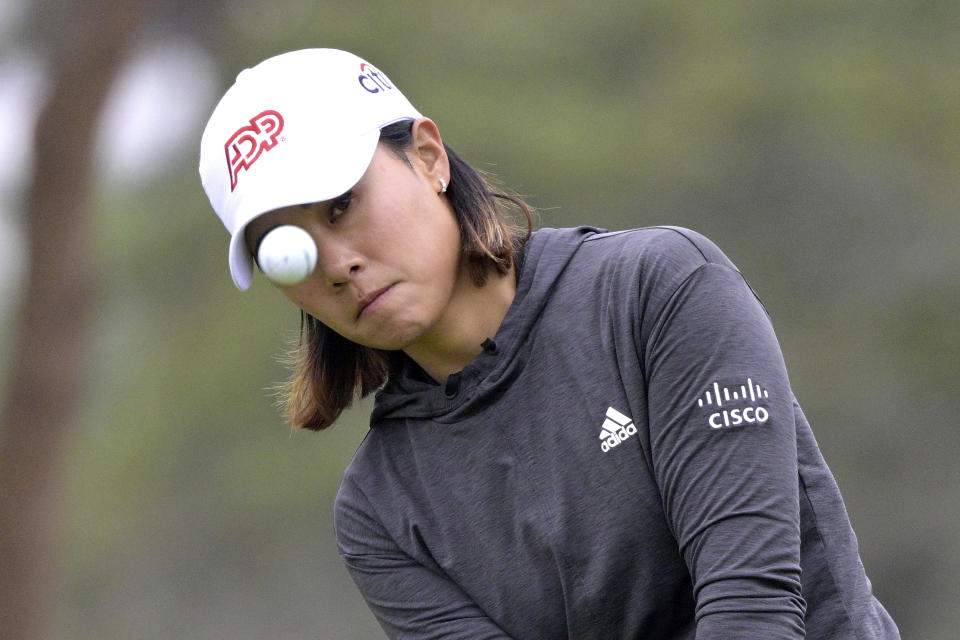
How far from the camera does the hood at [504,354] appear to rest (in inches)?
92.7

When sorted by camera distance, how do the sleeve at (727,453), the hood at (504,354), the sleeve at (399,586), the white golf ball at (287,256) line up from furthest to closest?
1. the sleeve at (399,586)
2. the hood at (504,354)
3. the white golf ball at (287,256)
4. the sleeve at (727,453)

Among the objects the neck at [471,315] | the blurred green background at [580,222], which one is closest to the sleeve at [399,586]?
the neck at [471,315]

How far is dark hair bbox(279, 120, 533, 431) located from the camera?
2375 mm

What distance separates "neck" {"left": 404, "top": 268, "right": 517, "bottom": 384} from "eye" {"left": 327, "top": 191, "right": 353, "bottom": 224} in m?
0.24

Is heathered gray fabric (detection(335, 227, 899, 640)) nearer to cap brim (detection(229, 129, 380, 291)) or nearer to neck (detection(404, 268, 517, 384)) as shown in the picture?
neck (detection(404, 268, 517, 384))

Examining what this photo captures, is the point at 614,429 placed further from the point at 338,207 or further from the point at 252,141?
the point at 252,141

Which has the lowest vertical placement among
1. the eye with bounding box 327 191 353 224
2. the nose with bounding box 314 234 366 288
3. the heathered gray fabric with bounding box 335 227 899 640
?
the heathered gray fabric with bounding box 335 227 899 640

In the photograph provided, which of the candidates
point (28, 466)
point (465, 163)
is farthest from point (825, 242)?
point (465, 163)

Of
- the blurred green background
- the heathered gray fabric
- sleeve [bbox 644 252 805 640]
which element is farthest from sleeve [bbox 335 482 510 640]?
the blurred green background

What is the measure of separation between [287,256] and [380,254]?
16 cm

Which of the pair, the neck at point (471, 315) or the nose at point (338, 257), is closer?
the nose at point (338, 257)

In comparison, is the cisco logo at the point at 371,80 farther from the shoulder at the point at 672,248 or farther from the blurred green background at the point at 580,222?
the blurred green background at the point at 580,222

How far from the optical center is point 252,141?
7.55 feet

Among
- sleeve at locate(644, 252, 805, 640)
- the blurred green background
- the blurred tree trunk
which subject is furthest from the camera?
the blurred green background
